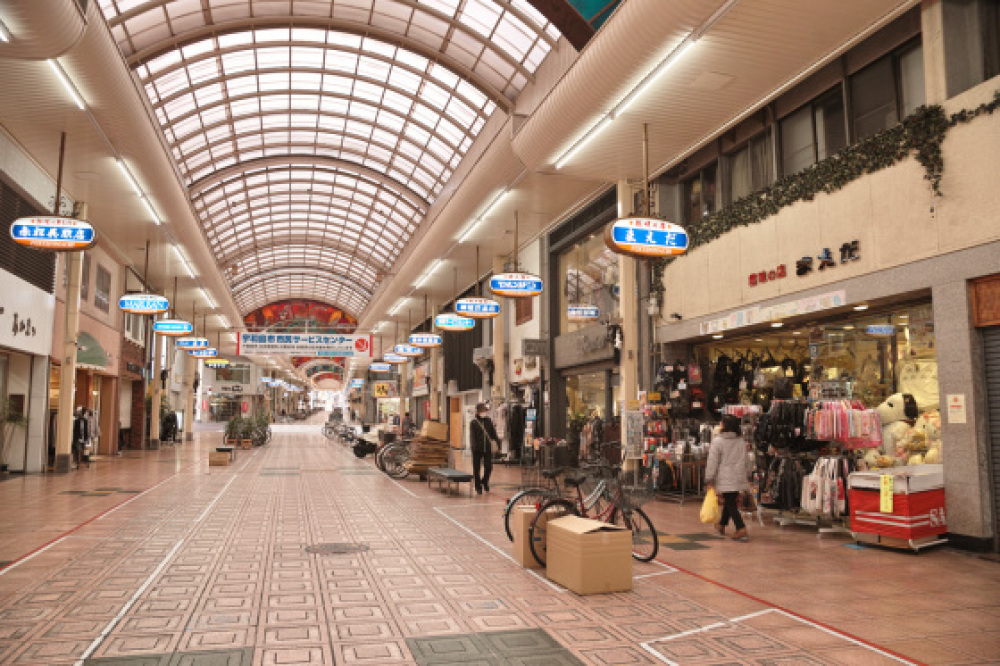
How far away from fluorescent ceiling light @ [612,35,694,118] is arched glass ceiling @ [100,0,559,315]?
3297mm

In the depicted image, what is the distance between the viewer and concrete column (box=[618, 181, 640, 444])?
12562 mm

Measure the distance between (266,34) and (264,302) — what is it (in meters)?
30.8

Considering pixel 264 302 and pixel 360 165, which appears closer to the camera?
pixel 360 165

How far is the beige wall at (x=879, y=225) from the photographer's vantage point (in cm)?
663

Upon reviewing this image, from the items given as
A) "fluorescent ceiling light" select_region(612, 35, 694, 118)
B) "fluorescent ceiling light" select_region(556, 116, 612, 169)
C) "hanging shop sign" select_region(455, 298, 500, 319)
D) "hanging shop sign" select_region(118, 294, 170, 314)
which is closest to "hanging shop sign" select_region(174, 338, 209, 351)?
"hanging shop sign" select_region(118, 294, 170, 314)

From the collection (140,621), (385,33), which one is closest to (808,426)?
(140,621)

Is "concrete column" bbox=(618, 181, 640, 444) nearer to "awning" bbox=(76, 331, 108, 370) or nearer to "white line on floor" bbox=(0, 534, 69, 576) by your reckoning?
"white line on floor" bbox=(0, 534, 69, 576)

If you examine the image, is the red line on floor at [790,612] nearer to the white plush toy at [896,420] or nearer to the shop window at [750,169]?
the white plush toy at [896,420]

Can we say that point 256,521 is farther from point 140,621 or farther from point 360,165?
point 360,165

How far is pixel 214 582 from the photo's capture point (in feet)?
17.9

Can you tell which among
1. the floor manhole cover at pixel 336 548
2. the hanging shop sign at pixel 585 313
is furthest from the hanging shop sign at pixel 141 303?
the floor manhole cover at pixel 336 548

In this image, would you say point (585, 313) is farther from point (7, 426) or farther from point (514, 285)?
point (7, 426)

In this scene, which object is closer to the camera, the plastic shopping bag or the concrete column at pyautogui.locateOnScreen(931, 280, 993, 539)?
the concrete column at pyautogui.locateOnScreen(931, 280, 993, 539)

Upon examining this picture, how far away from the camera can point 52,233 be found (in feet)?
32.6
